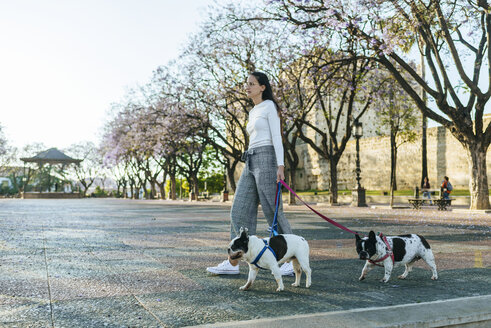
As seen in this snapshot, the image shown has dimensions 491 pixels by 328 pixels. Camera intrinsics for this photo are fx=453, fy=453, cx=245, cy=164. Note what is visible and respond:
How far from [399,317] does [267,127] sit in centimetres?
222

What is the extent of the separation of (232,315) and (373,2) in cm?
1191

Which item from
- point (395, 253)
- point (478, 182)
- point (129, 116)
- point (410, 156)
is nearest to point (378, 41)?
point (478, 182)

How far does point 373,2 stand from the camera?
12.9m

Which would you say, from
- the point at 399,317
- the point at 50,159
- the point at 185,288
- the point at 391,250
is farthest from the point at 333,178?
the point at 50,159

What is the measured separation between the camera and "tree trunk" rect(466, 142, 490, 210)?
16078mm

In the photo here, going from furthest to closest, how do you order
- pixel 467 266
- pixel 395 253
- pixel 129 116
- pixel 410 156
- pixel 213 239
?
pixel 129 116 → pixel 410 156 → pixel 213 239 → pixel 467 266 → pixel 395 253

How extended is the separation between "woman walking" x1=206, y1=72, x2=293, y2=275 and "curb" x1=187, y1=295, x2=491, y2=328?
1529 millimetres

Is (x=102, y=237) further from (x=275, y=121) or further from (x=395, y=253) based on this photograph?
(x=395, y=253)

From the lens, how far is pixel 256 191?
4719 mm

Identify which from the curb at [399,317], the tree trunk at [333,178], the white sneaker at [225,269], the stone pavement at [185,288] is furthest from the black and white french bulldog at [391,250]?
the tree trunk at [333,178]

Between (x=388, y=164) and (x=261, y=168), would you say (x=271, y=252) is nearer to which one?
(x=261, y=168)

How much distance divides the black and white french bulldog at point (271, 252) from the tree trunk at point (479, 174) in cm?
1423

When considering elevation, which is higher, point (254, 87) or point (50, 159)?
point (50, 159)

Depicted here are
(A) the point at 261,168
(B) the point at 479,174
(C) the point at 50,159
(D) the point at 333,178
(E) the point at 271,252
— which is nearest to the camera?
(E) the point at 271,252
